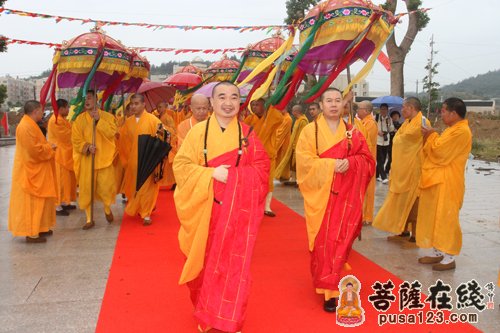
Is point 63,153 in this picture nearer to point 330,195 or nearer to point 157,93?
point 157,93

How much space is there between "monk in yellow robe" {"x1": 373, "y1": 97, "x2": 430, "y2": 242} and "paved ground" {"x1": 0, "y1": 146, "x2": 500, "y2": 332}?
274 mm

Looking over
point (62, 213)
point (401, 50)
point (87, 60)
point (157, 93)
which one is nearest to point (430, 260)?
point (87, 60)

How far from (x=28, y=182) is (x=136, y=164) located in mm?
1426

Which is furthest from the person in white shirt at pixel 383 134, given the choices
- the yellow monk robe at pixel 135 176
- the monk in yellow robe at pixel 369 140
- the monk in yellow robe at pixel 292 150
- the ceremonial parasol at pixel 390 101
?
the yellow monk robe at pixel 135 176

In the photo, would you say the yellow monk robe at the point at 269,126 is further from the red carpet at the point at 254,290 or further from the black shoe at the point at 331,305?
the black shoe at the point at 331,305

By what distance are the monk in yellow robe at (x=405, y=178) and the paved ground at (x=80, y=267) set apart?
0.27 metres

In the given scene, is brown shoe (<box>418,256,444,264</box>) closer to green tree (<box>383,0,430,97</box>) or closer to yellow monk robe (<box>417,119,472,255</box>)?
yellow monk robe (<box>417,119,472,255</box>)

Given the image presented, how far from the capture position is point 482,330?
3.11 metres

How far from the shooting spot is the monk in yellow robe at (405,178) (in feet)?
16.8

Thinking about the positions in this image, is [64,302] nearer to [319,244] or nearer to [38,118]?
[319,244]

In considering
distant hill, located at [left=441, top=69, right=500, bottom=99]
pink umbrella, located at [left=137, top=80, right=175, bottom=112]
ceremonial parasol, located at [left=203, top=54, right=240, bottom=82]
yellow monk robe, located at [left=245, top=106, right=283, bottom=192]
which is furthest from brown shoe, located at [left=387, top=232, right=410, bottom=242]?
distant hill, located at [left=441, top=69, right=500, bottom=99]

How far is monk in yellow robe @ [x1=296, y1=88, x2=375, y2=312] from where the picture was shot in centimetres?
344

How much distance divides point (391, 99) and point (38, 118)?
785cm

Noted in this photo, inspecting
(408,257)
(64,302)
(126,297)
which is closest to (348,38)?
(408,257)
